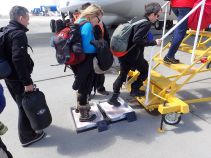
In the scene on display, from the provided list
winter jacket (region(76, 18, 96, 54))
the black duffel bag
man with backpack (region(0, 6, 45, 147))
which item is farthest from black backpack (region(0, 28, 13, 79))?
winter jacket (region(76, 18, 96, 54))

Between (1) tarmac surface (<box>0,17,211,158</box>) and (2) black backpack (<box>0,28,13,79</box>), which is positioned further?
(1) tarmac surface (<box>0,17,211,158</box>)

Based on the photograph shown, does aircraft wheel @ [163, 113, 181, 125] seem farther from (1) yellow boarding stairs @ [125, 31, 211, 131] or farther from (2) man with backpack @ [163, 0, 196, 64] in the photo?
(2) man with backpack @ [163, 0, 196, 64]

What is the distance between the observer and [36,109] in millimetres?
2990

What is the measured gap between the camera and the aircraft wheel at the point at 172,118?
11.4 ft

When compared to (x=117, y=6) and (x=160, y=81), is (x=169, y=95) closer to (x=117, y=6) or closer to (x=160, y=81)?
(x=160, y=81)

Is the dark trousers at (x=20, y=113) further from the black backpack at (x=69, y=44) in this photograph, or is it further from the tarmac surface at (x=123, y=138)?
the black backpack at (x=69, y=44)

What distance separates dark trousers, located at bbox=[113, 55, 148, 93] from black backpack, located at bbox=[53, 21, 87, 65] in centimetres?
82

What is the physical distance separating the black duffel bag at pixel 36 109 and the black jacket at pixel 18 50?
0.64 ft

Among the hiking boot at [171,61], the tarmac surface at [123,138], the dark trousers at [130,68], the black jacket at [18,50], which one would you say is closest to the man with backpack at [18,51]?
the black jacket at [18,50]

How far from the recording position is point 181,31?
151 inches

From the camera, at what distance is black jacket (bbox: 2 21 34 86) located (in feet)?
8.72

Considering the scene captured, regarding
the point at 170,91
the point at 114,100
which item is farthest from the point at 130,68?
the point at 170,91

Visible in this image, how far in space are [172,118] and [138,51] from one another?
41.4 inches

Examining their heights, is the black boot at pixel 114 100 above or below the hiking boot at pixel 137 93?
below
